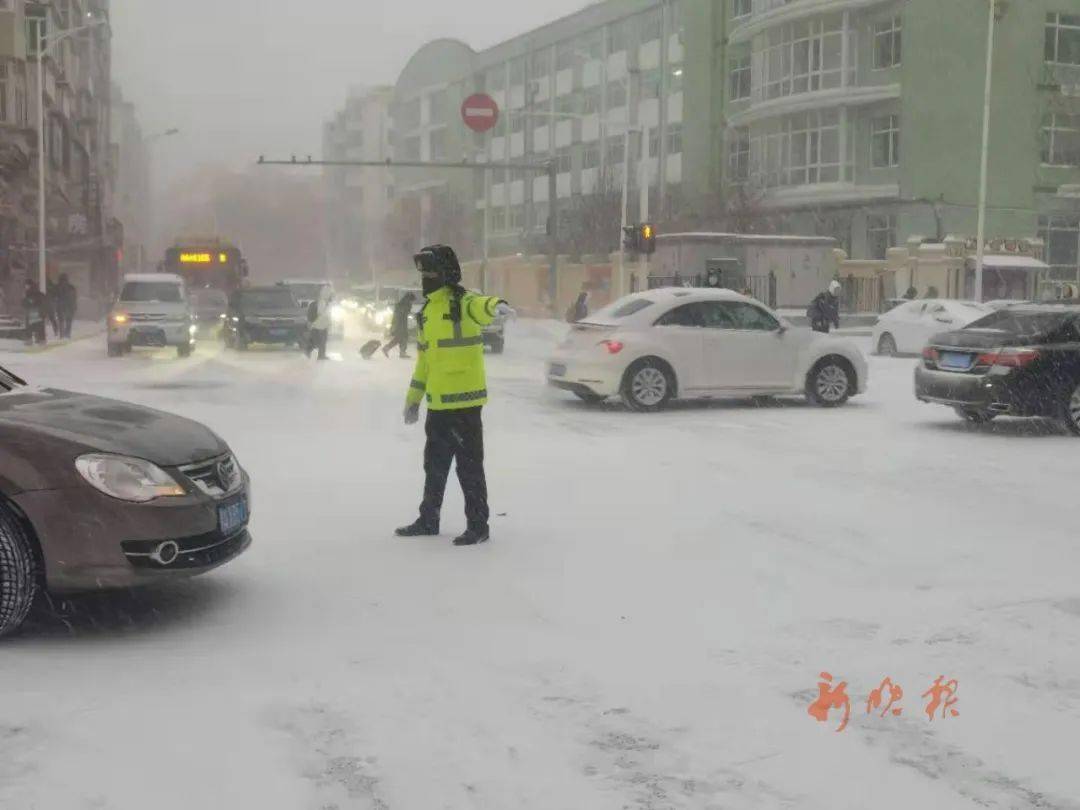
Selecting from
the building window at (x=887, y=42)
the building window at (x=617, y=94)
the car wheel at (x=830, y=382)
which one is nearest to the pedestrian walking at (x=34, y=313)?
the car wheel at (x=830, y=382)

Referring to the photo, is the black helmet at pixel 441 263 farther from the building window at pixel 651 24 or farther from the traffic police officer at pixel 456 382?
the building window at pixel 651 24

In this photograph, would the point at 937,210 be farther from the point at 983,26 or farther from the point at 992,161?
the point at 983,26

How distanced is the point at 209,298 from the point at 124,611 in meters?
37.8

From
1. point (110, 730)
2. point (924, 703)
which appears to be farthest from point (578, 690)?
point (110, 730)

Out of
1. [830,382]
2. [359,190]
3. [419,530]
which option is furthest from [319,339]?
[359,190]

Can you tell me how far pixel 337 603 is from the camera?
7328 mm

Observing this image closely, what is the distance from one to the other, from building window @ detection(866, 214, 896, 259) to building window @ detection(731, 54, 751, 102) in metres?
11.5

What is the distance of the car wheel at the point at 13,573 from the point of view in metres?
6.20

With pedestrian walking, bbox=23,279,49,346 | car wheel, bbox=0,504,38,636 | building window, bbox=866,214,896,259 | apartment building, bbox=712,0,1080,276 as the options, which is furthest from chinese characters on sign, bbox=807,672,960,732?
building window, bbox=866,214,896,259

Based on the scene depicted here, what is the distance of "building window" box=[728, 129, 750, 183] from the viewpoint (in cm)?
6469

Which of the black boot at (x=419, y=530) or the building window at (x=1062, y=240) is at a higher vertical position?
the building window at (x=1062, y=240)

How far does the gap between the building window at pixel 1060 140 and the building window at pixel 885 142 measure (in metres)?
5.83

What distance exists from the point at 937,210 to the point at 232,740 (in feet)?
174

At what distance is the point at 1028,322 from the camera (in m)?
16.2
